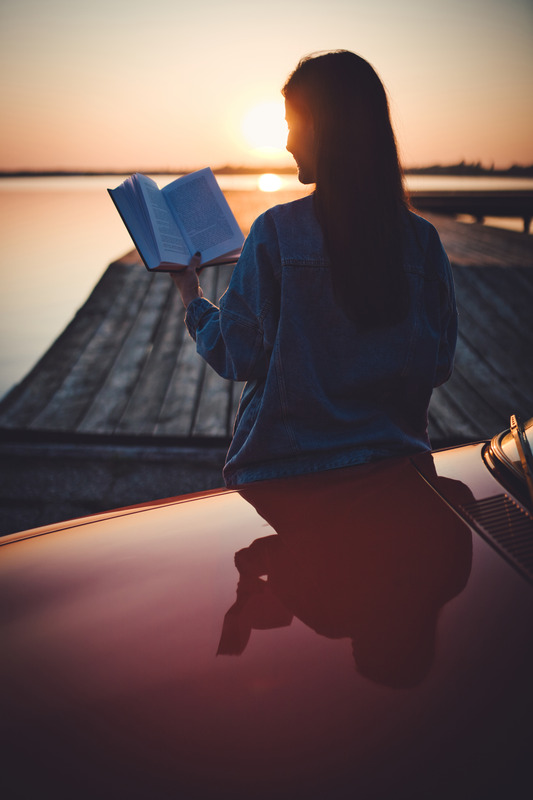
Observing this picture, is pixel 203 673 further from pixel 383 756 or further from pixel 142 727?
pixel 383 756

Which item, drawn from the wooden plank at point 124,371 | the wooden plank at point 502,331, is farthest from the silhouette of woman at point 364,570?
the wooden plank at point 502,331

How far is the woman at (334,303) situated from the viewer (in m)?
1.13

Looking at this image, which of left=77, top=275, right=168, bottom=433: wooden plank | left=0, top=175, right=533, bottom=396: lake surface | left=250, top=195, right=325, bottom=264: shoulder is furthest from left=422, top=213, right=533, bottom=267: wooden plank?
left=250, top=195, right=325, bottom=264: shoulder

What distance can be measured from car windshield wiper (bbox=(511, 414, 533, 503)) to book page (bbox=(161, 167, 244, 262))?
938 millimetres

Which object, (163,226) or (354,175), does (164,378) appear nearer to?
(163,226)

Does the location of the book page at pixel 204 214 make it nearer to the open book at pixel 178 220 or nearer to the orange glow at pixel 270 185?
the open book at pixel 178 220

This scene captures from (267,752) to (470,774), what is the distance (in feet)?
0.74

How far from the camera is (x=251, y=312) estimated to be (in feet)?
4.03

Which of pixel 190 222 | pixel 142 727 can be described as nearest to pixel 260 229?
pixel 190 222

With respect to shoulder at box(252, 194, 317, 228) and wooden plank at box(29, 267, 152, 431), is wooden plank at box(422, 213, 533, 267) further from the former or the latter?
shoulder at box(252, 194, 317, 228)

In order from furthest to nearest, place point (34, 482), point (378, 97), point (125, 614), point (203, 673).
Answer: point (34, 482) < point (378, 97) < point (125, 614) < point (203, 673)

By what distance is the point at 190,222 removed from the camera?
162cm

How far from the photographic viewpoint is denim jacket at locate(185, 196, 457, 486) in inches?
46.9

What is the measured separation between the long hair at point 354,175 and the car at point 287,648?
0.45 metres
